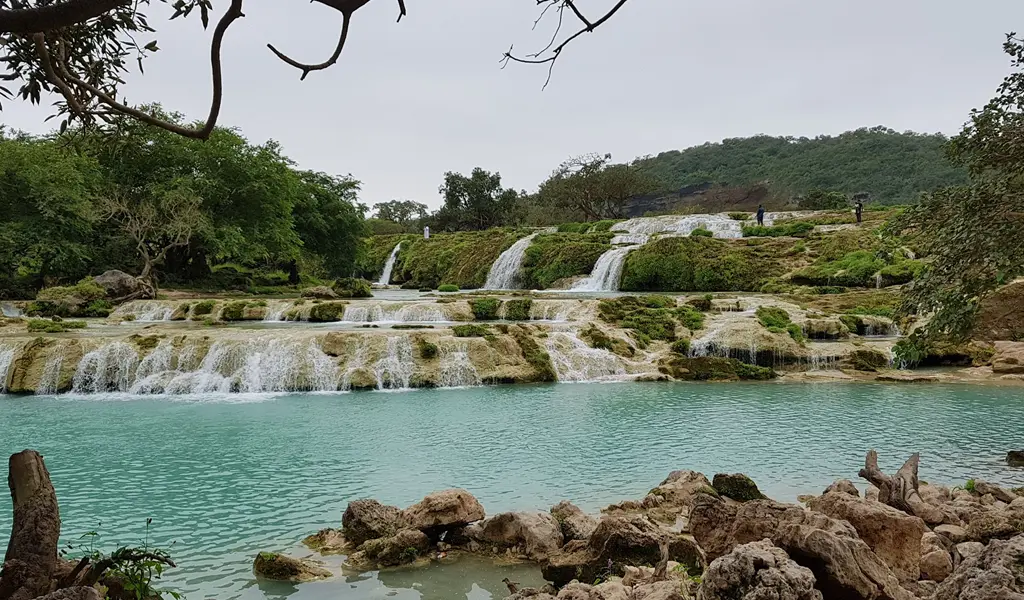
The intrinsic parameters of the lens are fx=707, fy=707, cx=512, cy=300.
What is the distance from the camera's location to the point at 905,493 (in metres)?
5.89

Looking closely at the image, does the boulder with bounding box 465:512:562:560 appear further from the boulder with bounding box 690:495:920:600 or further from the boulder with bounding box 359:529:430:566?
the boulder with bounding box 690:495:920:600

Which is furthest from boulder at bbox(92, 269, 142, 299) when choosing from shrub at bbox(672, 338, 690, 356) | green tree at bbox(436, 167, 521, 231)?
green tree at bbox(436, 167, 521, 231)

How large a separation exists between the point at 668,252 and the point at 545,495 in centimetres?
2435

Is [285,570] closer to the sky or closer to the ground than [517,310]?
closer to the ground

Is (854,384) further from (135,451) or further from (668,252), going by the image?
(668,252)

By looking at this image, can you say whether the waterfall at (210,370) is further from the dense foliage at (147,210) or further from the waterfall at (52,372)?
the dense foliage at (147,210)

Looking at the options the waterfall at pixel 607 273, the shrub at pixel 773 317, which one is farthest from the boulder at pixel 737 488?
the waterfall at pixel 607 273

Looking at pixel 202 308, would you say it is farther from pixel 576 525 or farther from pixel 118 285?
pixel 576 525

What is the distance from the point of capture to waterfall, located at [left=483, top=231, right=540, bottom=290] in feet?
118

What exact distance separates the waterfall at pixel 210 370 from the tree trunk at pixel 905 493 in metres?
10.7

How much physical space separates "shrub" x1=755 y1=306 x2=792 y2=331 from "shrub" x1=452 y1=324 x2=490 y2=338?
6.85 meters

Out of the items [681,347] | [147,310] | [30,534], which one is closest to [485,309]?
[681,347]

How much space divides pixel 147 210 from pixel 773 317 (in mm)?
21978

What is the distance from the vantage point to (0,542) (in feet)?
19.8
